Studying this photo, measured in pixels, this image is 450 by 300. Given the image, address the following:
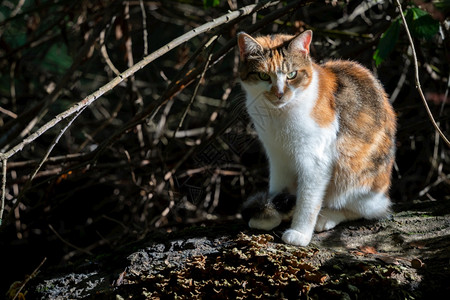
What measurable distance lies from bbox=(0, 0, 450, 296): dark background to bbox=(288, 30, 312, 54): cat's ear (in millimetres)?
469

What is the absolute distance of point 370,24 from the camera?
3604 mm

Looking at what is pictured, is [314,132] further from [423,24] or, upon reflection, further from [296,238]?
[423,24]

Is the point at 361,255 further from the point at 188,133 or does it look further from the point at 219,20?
the point at 188,133

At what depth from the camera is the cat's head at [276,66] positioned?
2.16 m

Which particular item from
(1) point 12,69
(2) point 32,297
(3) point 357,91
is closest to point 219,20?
(3) point 357,91

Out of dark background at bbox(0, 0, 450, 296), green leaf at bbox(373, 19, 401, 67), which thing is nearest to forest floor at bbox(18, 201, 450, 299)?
dark background at bbox(0, 0, 450, 296)

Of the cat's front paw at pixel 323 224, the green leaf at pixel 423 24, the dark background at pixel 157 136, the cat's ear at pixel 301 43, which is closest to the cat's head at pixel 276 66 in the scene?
the cat's ear at pixel 301 43

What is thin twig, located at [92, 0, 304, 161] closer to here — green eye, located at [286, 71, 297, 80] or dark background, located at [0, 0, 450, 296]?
dark background, located at [0, 0, 450, 296]

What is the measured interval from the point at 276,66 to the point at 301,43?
0.19 metres

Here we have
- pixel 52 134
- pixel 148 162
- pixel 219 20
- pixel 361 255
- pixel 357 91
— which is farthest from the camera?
pixel 52 134

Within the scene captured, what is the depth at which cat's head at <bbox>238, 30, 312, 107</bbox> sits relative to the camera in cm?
216

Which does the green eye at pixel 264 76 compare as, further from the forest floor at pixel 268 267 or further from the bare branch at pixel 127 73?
the forest floor at pixel 268 267

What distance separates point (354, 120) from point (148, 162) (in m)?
1.52

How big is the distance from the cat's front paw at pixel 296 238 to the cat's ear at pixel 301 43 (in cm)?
87
